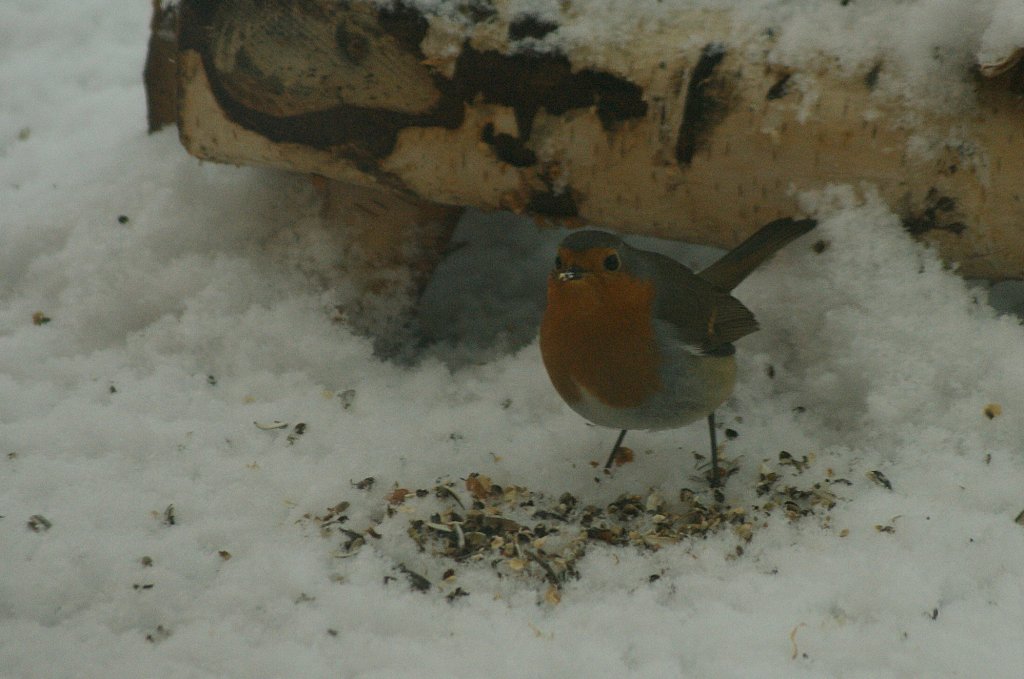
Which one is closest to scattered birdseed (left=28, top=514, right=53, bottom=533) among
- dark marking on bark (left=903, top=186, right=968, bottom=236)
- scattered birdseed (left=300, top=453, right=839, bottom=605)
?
scattered birdseed (left=300, top=453, right=839, bottom=605)

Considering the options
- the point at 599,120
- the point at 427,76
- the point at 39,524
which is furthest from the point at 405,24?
the point at 39,524

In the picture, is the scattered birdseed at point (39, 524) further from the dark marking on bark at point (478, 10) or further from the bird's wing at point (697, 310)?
the dark marking on bark at point (478, 10)

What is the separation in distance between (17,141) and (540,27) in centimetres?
274

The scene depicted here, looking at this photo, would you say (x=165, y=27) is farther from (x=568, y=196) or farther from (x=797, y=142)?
(x=797, y=142)

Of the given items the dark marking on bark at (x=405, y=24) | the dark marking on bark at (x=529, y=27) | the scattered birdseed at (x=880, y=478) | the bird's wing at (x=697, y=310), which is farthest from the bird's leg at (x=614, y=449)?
the dark marking on bark at (x=405, y=24)

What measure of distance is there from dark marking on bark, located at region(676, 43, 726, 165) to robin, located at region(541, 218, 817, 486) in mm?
380

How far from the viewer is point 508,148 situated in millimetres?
2729

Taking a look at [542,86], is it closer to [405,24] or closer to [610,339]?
[405,24]

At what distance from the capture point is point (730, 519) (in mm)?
2385

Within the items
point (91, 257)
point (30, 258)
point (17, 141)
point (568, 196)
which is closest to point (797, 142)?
point (568, 196)

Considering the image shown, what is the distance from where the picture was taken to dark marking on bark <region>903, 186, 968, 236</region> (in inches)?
98.5

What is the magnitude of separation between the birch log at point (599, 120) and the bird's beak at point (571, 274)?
49cm

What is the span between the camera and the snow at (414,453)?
201 cm

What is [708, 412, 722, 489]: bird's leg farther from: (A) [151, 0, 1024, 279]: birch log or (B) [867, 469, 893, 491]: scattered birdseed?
(A) [151, 0, 1024, 279]: birch log
